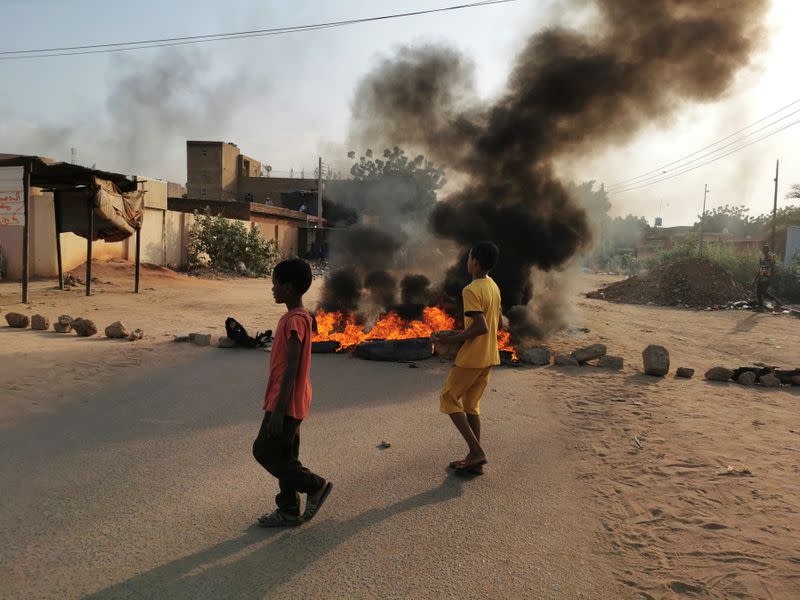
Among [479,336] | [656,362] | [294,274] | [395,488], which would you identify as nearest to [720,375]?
[656,362]

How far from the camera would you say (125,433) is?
15.3 feet

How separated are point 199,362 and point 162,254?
16240 millimetres

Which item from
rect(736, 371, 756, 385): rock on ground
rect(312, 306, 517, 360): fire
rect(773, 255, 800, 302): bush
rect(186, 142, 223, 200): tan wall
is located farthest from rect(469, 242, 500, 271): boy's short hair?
rect(186, 142, 223, 200): tan wall

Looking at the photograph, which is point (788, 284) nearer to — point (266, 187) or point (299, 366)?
point (299, 366)

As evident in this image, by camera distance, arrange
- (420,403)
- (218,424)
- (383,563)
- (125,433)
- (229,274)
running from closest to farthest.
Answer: (383,563) → (125,433) → (218,424) → (420,403) → (229,274)

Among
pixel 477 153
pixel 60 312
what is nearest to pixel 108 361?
pixel 60 312

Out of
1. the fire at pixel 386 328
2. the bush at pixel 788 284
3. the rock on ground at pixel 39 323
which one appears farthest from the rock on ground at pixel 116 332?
the bush at pixel 788 284

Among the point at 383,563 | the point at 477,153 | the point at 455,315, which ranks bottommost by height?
the point at 383,563

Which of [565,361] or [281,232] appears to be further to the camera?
[281,232]

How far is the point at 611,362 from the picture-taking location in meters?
8.20

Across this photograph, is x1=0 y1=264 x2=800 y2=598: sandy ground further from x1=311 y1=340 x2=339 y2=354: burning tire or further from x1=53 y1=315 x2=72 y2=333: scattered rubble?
x1=53 y1=315 x2=72 y2=333: scattered rubble

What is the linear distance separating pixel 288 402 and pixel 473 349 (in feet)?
5.13

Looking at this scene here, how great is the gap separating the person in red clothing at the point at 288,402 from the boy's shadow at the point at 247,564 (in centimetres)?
15

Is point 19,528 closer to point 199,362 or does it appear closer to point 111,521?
point 111,521
